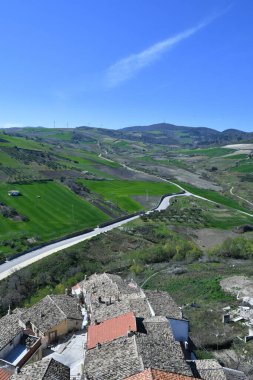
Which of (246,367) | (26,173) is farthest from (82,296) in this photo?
(26,173)

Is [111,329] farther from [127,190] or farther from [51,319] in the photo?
[127,190]

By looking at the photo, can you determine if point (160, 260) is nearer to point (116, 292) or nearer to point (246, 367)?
point (116, 292)

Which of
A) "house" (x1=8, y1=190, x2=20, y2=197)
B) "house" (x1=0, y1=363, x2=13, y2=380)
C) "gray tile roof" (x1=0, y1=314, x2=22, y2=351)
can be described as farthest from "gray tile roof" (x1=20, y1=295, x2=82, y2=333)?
"house" (x1=8, y1=190, x2=20, y2=197)

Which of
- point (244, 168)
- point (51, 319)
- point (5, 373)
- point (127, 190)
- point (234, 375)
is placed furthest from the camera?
point (244, 168)

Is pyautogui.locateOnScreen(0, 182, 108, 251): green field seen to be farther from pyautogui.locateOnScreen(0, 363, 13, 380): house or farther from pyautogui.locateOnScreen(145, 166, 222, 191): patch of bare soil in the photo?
pyautogui.locateOnScreen(145, 166, 222, 191): patch of bare soil

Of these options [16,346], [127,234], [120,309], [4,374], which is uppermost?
[120,309]

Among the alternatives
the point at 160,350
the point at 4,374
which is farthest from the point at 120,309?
the point at 4,374
